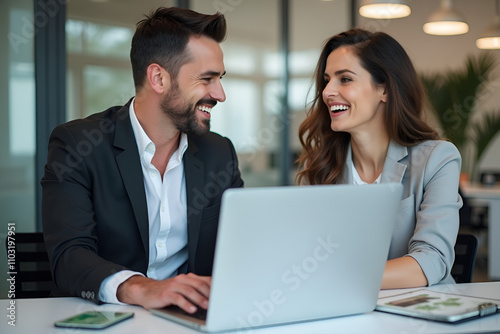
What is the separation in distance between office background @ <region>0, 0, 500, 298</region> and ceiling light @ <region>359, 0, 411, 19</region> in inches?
33.6

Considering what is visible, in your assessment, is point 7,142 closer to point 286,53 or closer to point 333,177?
point 333,177

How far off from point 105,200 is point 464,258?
1214 mm

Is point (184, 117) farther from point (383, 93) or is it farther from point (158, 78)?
point (383, 93)

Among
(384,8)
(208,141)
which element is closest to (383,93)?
(208,141)

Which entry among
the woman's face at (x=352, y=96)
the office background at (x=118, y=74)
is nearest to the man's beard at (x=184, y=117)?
the woman's face at (x=352, y=96)

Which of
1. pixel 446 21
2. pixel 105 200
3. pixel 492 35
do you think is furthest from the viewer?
pixel 492 35

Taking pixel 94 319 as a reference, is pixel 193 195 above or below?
above

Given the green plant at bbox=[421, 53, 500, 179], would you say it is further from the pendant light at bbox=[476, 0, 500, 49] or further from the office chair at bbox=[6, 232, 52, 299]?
the office chair at bbox=[6, 232, 52, 299]

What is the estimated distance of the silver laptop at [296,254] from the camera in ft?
3.71

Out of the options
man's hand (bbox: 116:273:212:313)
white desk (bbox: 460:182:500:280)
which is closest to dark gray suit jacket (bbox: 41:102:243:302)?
man's hand (bbox: 116:273:212:313)

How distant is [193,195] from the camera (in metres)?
2.06

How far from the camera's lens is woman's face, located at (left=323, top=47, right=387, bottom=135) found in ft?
7.62

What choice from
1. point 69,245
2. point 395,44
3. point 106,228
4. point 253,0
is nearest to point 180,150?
point 106,228

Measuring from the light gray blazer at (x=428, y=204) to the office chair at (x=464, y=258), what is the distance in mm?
85
